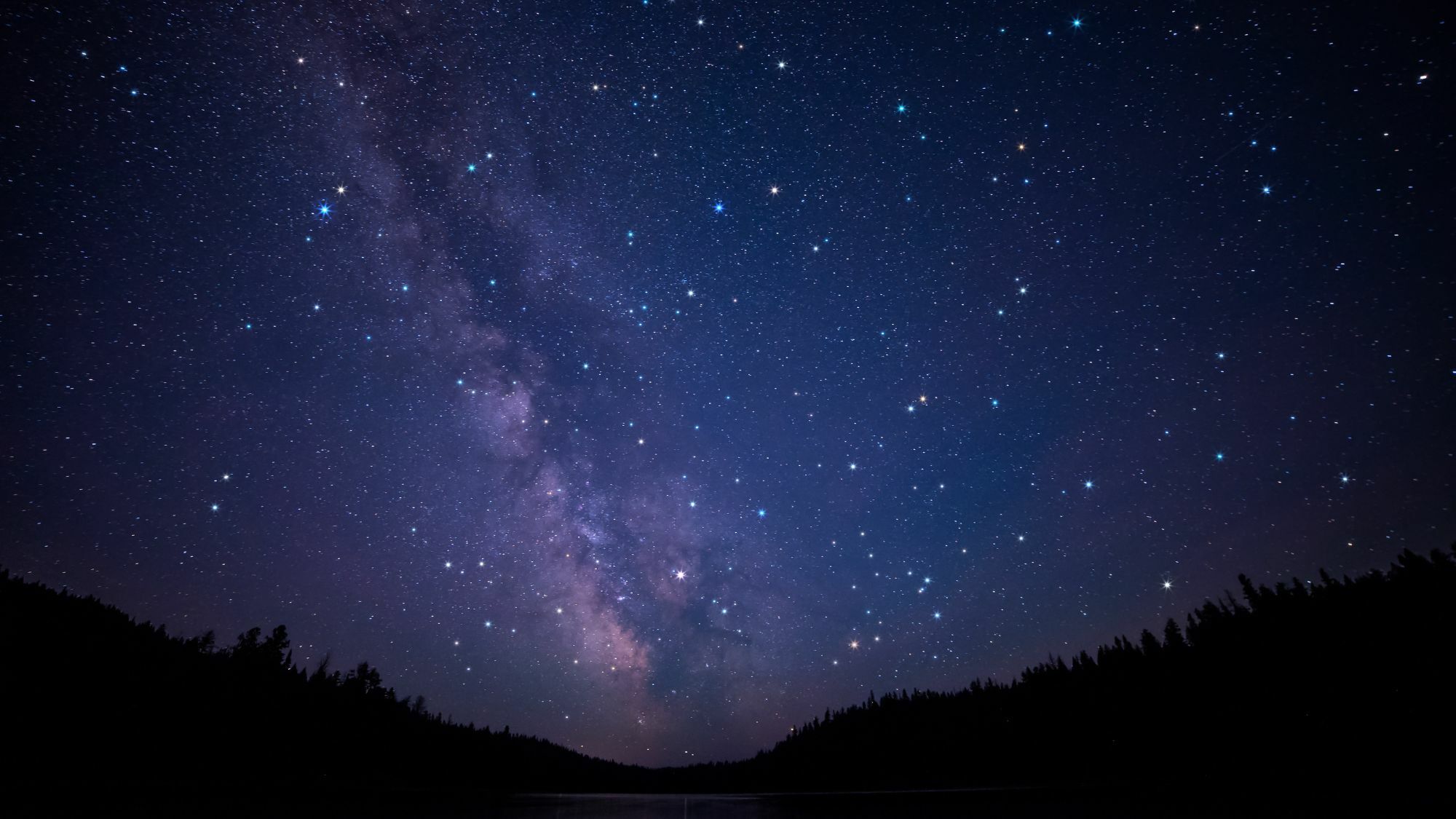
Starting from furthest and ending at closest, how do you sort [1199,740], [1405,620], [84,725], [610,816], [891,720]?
[891,720] → [1199,740] → [1405,620] → [84,725] → [610,816]

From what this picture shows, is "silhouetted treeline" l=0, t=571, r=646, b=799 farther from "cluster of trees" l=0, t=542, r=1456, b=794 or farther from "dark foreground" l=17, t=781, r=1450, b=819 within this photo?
"dark foreground" l=17, t=781, r=1450, b=819

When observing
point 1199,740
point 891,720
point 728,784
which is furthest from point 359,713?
point 1199,740

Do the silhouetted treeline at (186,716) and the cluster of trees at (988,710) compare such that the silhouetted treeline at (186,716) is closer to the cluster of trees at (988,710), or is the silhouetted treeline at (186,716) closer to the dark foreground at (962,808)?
the cluster of trees at (988,710)

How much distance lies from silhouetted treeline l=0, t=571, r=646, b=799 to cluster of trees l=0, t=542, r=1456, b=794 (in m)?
0.18

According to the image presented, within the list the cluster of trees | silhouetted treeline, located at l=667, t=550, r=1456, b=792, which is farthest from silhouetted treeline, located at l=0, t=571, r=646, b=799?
silhouetted treeline, located at l=667, t=550, r=1456, b=792

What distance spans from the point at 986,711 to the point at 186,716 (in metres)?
80.3

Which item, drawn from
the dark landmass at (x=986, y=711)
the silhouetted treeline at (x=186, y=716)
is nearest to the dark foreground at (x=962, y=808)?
the silhouetted treeline at (x=186, y=716)

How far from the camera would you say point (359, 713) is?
61000mm

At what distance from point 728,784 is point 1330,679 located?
68.4 metres

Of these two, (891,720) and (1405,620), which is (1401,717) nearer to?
(1405,620)

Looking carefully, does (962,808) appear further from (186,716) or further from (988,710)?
(988,710)

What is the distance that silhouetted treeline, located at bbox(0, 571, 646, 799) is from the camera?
34438 millimetres

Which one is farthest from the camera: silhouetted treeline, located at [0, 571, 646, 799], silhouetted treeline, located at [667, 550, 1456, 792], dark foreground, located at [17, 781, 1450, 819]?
silhouetted treeline, located at [667, 550, 1456, 792]

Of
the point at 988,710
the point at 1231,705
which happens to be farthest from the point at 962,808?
the point at 988,710
